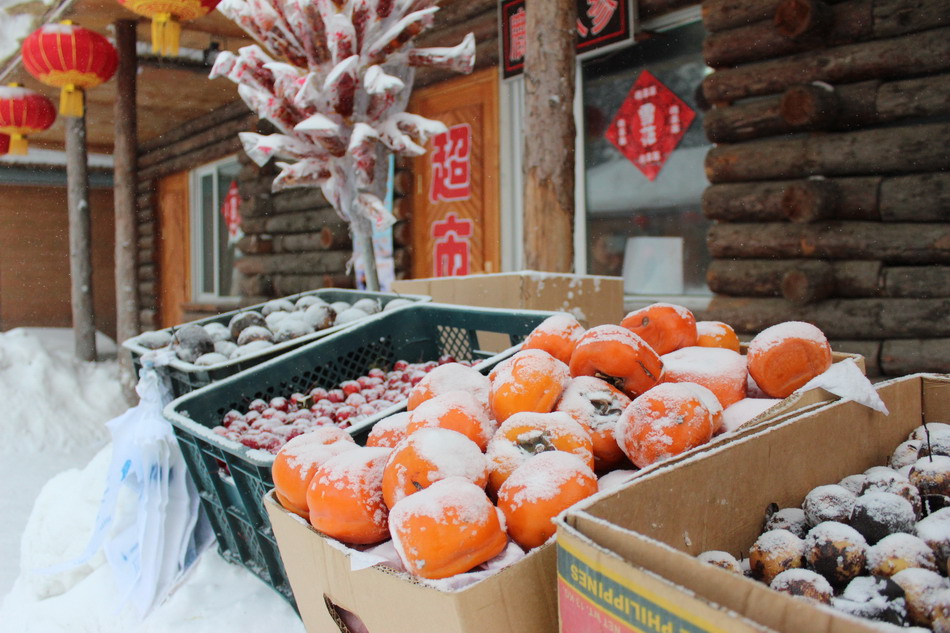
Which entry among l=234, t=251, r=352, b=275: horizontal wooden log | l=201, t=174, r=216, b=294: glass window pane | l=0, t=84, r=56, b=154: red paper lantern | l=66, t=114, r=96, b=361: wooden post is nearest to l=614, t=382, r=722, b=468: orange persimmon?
l=234, t=251, r=352, b=275: horizontal wooden log

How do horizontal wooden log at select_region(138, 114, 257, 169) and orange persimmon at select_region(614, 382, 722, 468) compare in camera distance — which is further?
horizontal wooden log at select_region(138, 114, 257, 169)

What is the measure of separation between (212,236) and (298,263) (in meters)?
3.97

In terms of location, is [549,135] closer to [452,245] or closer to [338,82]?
[338,82]

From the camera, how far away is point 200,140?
1055cm

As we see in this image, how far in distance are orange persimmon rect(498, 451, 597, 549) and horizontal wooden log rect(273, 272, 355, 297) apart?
6.54 m

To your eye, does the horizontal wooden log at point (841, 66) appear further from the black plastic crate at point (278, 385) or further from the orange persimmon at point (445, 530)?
the orange persimmon at point (445, 530)

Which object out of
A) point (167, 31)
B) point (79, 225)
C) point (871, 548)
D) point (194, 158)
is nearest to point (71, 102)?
→ point (79, 225)

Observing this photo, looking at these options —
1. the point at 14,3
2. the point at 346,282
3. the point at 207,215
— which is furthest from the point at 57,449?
the point at 207,215

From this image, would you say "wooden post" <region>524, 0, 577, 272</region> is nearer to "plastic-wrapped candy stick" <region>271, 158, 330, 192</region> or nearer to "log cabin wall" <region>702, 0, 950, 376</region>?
"plastic-wrapped candy stick" <region>271, 158, 330, 192</region>

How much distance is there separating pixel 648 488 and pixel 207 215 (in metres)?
11.7

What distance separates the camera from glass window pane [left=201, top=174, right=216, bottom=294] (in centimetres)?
1136

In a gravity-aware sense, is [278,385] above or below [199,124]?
below

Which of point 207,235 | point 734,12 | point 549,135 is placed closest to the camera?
point 549,135

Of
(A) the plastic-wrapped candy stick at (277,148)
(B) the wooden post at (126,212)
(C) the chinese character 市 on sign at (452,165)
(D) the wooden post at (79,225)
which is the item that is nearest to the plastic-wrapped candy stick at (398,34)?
(A) the plastic-wrapped candy stick at (277,148)
